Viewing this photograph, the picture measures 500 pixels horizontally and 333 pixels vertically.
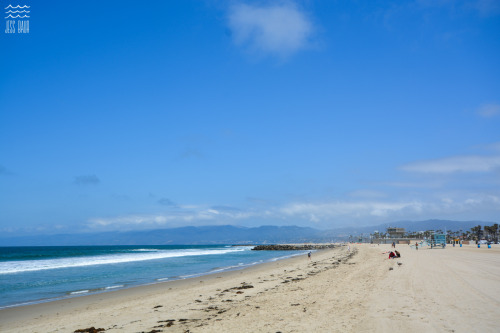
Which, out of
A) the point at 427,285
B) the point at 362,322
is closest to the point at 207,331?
the point at 362,322

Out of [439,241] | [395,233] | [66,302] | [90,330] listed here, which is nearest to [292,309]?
[90,330]

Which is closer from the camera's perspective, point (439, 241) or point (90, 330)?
point (90, 330)

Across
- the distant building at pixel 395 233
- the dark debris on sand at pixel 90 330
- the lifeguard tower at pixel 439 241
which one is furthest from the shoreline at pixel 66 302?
the distant building at pixel 395 233

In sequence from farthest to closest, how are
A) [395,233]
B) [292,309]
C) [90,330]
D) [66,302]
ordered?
[395,233] < [66,302] < [292,309] < [90,330]

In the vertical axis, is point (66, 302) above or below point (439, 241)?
above

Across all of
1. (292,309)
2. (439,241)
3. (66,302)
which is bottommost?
(439,241)

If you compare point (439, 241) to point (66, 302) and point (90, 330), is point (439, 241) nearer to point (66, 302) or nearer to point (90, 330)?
point (66, 302)

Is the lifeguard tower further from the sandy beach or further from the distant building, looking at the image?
the distant building

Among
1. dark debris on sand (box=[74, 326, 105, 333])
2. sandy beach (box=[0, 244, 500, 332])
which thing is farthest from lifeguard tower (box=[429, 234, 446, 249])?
dark debris on sand (box=[74, 326, 105, 333])

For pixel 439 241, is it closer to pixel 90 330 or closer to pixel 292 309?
pixel 292 309

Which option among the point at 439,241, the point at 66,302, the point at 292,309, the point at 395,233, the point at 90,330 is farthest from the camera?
the point at 395,233

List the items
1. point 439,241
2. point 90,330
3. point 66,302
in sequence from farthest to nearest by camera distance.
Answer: point 439,241
point 66,302
point 90,330

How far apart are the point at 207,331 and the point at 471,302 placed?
8.01m

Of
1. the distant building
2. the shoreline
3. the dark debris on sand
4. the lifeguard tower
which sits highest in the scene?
the dark debris on sand
